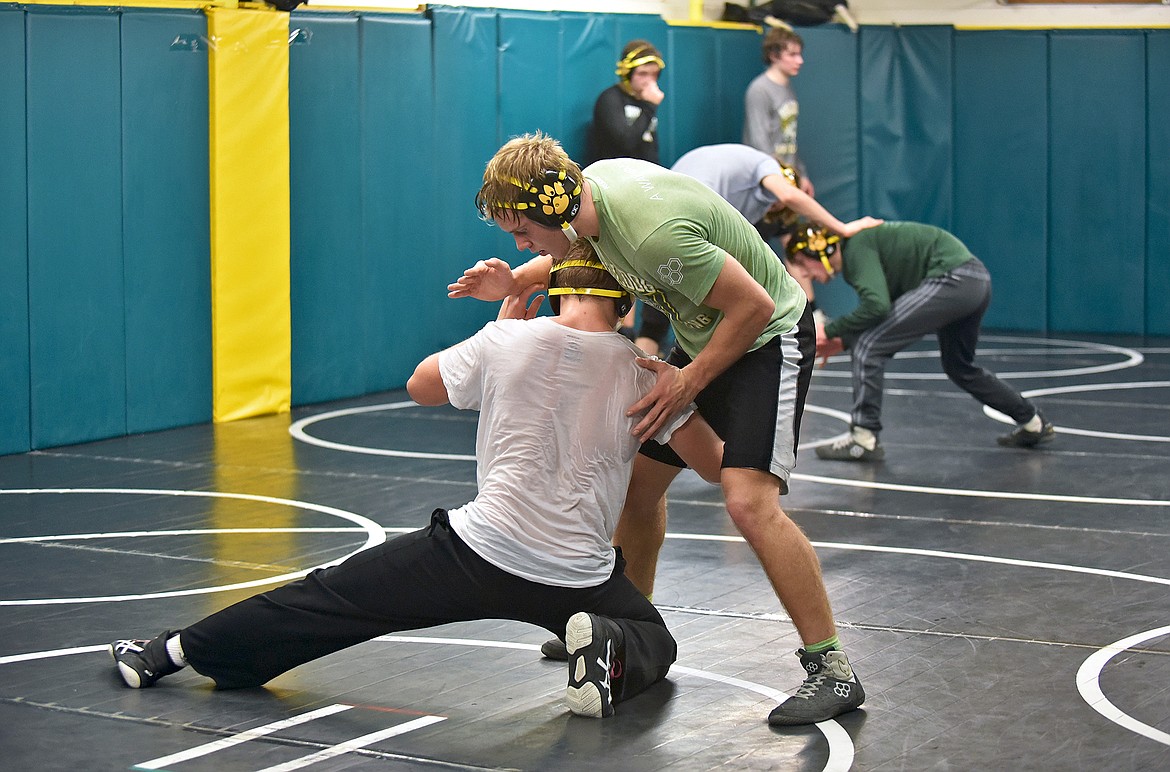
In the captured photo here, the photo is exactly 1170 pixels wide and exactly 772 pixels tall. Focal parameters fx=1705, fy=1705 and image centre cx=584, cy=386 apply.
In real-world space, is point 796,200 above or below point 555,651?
above

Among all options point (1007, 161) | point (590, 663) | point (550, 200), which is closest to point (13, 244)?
point (550, 200)

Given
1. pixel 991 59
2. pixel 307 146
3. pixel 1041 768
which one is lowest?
pixel 1041 768

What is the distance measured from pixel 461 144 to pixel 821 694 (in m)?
7.77

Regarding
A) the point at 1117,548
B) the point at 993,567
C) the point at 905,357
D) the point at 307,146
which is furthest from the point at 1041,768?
the point at 905,357

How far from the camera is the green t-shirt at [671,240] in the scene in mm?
4363

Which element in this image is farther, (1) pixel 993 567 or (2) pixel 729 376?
(1) pixel 993 567

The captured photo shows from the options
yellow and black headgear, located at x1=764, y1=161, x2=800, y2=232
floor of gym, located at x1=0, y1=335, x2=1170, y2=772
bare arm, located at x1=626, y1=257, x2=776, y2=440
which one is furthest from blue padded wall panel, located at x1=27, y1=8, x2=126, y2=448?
bare arm, located at x1=626, y1=257, x2=776, y2=440

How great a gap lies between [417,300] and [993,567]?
19.5 feet

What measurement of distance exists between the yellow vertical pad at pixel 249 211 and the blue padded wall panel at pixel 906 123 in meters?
6.06

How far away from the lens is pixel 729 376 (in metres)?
4.68

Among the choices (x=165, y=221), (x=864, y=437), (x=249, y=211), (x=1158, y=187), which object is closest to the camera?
(x=864, y=437)

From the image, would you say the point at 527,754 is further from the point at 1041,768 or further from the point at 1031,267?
the point at 1031,267

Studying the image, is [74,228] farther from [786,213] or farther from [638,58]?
[638,58]

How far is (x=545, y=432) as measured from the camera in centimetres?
447
